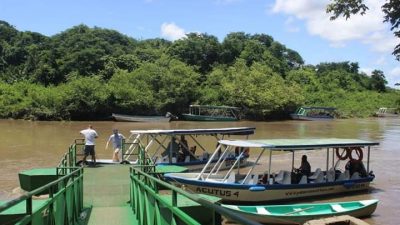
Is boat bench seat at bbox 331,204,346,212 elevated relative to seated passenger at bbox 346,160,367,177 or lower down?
lower down

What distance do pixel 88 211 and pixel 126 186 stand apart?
9.81 ft

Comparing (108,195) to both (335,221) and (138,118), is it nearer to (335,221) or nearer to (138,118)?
(335,221)

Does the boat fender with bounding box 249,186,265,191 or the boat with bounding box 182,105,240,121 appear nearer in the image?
the boat fender with bounding box 249,186,265,191

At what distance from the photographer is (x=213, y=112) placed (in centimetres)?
6981

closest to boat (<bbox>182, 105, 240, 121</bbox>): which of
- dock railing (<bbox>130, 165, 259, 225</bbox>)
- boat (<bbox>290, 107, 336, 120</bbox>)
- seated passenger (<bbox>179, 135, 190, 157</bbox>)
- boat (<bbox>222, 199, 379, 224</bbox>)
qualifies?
boat (<bbox>290, 107, 336, 120</bbox>)

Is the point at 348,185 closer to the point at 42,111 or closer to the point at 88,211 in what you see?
the point at 88,211

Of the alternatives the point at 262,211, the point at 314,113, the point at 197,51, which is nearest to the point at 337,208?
the point at 262,211

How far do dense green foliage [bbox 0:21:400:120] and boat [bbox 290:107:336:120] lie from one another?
1946 mm

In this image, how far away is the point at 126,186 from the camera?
43.4 feet

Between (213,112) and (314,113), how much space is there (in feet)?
63.5

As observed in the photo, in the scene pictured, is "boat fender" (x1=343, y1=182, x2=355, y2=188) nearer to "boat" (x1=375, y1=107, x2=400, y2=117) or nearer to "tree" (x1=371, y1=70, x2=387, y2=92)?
"boat" (x1=375, y1=107, x2=400, y2=117)

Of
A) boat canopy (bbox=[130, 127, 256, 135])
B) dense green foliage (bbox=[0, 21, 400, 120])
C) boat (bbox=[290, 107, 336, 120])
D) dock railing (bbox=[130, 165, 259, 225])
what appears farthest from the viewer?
boat (bbox=[290, 107, 336, 120])

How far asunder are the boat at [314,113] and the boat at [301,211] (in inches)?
2408

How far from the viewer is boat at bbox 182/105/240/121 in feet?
220
